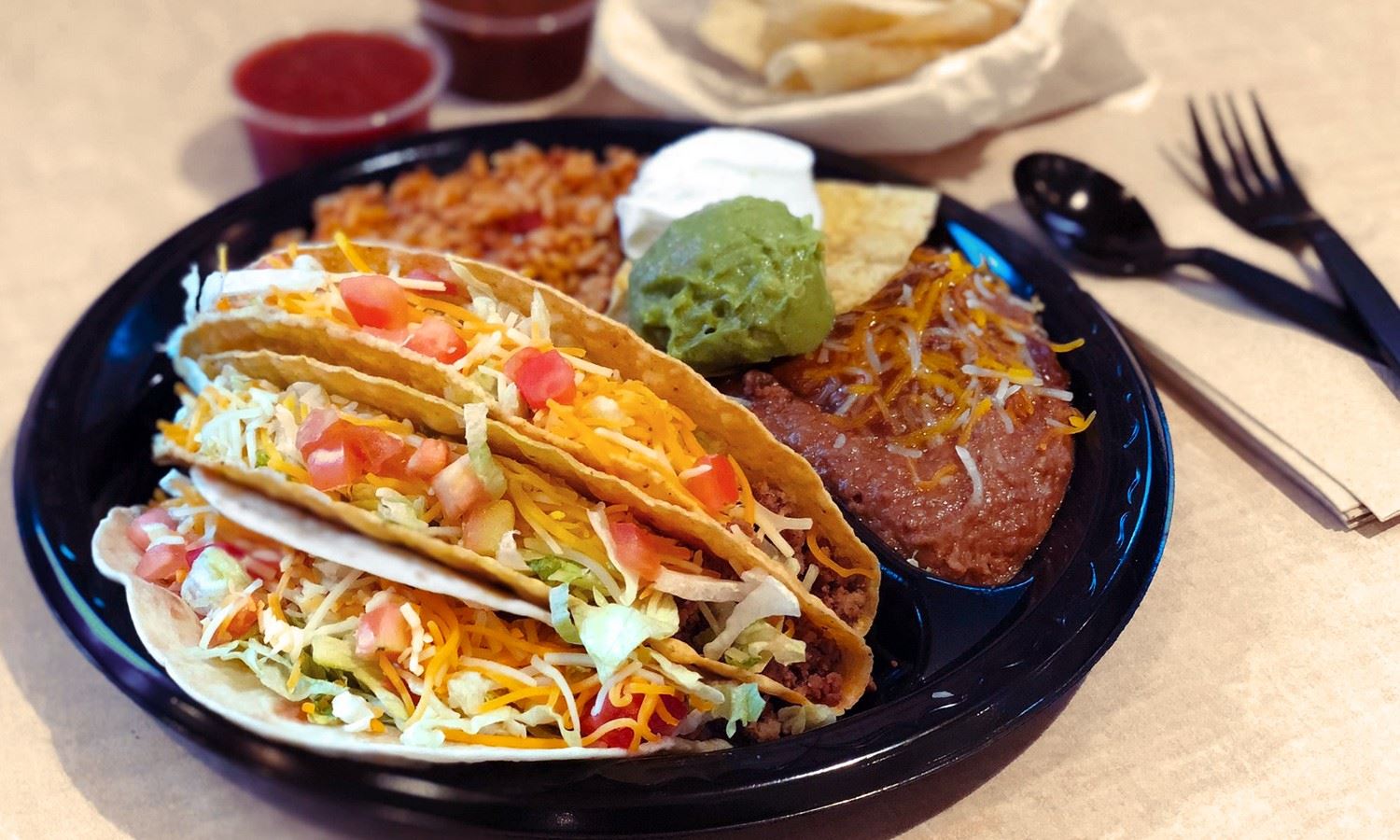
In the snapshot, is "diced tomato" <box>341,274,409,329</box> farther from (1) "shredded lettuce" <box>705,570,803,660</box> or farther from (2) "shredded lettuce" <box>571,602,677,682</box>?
(1) "shredded lettuce" <box>705,570,803,660</box>

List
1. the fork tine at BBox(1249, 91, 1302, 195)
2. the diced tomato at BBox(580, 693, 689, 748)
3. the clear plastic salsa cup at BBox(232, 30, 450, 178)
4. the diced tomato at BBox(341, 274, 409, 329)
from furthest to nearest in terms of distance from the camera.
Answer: the clear plastic salsa cup at BBox(232, 30, 450, 178), the fork tine at BBox(1249, 91, 1302, 195), the diced tomato at BBox(341, 274, 409, 329), the diced tomato at BBox(580, 693, 689, 748)

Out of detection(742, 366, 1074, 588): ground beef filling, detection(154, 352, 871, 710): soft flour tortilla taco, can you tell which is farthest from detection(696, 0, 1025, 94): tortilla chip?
detection(154, 352, 871, 710): soft flour tortilla taco

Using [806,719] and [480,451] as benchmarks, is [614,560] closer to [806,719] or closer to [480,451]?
[480,451]

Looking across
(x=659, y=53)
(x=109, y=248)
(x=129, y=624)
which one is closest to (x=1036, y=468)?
(x=129, y=624)

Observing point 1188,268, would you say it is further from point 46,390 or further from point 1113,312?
point 46,390

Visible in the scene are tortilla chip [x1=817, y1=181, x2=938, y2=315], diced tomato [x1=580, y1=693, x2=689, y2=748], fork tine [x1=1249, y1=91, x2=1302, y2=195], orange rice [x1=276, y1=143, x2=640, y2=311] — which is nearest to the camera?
diced tomato [x1=580, y1=693, x2=689, y2=748]

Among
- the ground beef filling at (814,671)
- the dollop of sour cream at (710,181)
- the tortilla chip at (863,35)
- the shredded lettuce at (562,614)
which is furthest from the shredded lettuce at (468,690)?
the tortilla chip at (863,35)

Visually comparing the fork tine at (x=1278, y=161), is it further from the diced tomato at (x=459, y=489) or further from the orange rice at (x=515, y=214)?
the diced tomato at (x=459, y=489)
